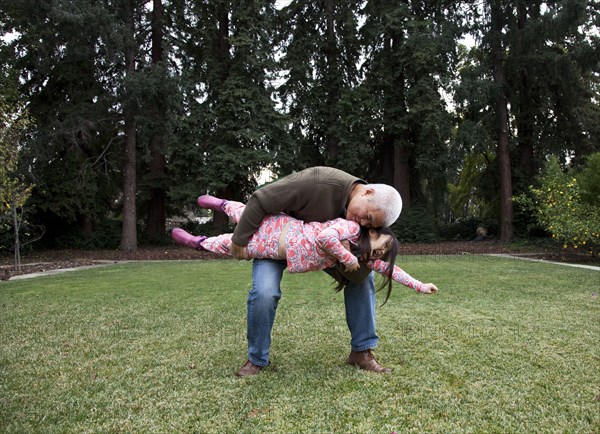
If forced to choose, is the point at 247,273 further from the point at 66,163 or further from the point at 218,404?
the point at 66,163

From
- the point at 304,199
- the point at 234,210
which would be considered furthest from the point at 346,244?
the point at 234,210

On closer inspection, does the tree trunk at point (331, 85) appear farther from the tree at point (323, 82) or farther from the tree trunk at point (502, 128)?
the tree trunk at point (502, 128)

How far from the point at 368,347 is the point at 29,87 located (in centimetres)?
1918

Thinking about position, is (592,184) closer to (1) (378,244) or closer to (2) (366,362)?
(2) (366,362)

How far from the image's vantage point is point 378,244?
2.83 metres

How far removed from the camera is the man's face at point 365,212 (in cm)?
279

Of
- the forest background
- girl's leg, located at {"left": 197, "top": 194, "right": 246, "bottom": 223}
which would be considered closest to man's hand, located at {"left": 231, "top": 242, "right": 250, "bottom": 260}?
girl's leg, located at {"left": 197, "top": 194, "right": 246, "bottom": 223}

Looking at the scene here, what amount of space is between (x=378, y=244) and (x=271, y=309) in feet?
2.50

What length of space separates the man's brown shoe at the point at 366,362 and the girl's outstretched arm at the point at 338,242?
2.56 ft

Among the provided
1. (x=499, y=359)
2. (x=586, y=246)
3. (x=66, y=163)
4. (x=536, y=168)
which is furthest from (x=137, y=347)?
(x=536, y=168)

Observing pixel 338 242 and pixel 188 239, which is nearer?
pixel 338 242

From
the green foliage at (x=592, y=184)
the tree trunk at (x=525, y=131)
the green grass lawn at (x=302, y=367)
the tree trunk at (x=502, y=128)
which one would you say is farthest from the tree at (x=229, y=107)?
the green grass lawn at (x=302, y=367)

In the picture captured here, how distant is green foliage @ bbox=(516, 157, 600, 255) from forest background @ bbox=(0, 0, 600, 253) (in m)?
2.20

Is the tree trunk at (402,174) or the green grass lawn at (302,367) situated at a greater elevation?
the tree trunk at (402,174)
